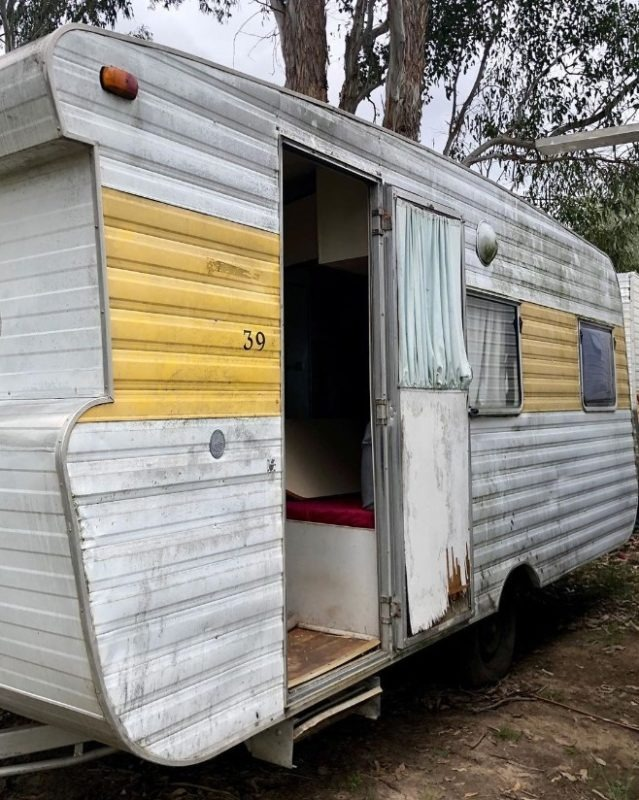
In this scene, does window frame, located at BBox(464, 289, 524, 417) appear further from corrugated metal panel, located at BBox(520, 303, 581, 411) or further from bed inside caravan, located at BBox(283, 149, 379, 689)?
bed inside caravan, located at BBox(283, 149, 379, 689)

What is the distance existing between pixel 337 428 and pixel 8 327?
284cm

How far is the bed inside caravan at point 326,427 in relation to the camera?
392 centimetres

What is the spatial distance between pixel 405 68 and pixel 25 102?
8411 millimetres

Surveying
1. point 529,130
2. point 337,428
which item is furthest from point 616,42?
point 337,428

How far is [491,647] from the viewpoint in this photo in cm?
518

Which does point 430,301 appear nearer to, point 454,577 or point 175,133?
point 454,577

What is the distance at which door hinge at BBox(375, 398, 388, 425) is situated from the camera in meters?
3.78

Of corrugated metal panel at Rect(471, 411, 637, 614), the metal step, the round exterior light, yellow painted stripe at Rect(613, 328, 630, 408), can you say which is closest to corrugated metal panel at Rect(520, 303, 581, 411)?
corrugated metal panel at Rect(471, 411, 637, 614)

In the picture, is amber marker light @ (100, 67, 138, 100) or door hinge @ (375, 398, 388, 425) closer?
Result: amber marker light @ (100, 67, 138, 100)

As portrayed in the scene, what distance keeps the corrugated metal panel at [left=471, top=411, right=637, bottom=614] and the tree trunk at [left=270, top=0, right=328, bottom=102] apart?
5574mm

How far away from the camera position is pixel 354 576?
397cm

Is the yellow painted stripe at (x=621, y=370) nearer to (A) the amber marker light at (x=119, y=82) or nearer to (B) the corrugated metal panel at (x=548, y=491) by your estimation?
(B) the corrugated metal panel at (x=548, y=491)

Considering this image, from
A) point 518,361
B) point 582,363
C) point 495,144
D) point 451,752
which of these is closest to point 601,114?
point 495,144

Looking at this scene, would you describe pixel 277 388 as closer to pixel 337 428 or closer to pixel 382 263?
pixel 382 263
